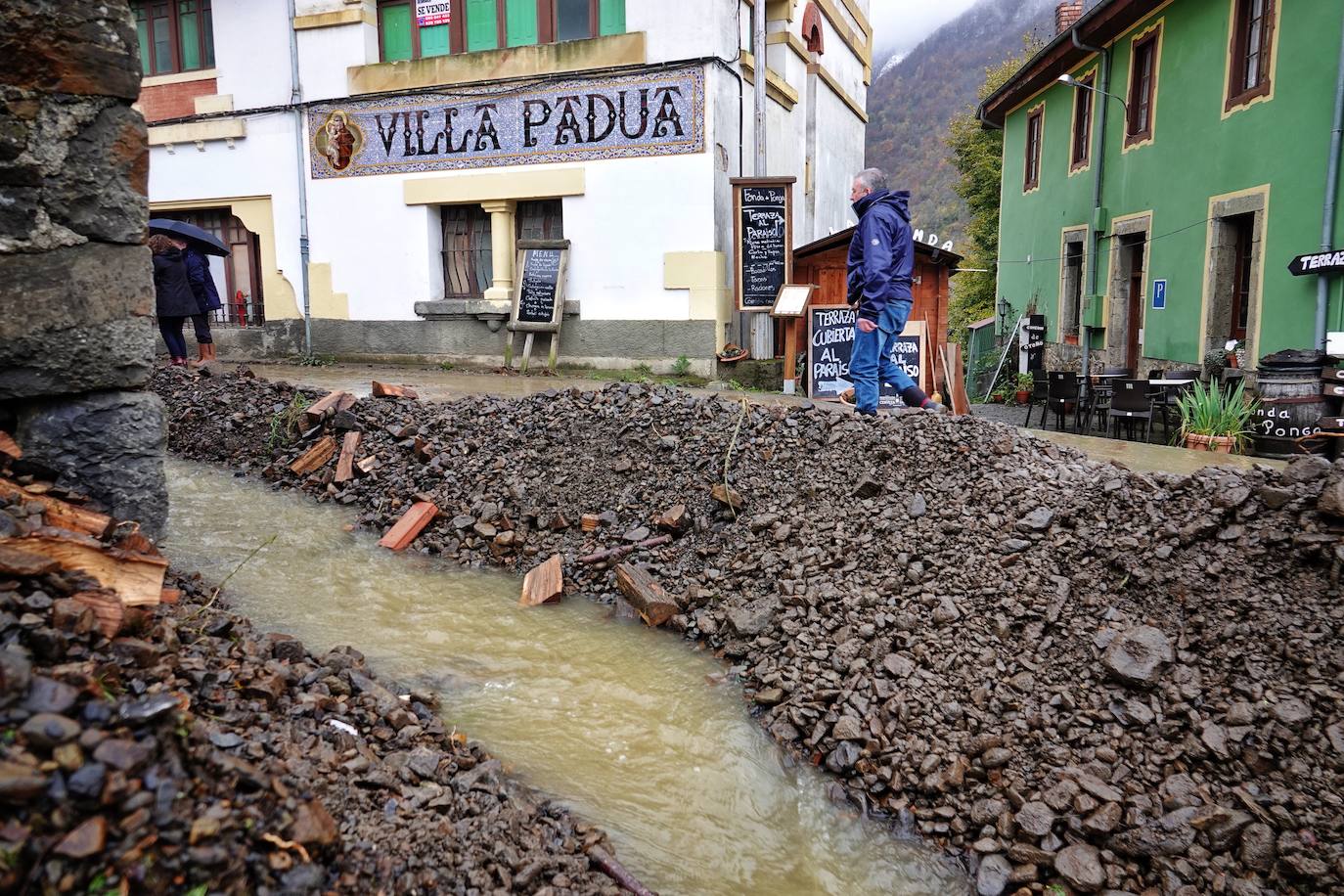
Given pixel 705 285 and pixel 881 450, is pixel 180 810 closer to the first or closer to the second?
pixel 881 450

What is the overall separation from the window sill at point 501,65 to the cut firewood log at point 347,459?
6645 millimetres

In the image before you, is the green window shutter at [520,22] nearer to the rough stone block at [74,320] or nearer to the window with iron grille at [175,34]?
the window with iron grille at [175,34]

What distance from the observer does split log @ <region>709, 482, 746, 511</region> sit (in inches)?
264

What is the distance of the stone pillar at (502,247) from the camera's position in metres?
13.4

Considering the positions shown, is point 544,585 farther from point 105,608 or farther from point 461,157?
point 461,157

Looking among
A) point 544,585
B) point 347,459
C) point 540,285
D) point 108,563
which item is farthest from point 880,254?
point 540,285

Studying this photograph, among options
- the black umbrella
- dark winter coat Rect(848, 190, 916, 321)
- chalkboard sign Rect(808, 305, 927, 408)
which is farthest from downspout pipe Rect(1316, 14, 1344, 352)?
the black umbrella

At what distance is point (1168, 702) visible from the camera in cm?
412

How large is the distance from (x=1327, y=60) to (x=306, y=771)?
12884 mm

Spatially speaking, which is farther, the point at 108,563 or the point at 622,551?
the point at 622,551

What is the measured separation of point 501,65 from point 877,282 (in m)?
7.87

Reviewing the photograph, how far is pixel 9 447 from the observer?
3.64 meters

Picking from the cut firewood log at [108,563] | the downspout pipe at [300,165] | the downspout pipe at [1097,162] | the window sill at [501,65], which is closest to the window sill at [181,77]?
the downspout pipe at [300,165]

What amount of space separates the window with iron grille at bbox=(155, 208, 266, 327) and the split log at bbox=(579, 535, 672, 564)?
10.9 meters
